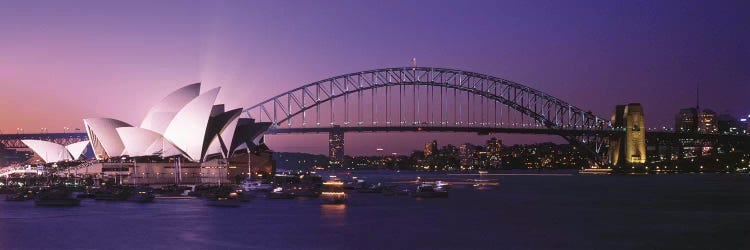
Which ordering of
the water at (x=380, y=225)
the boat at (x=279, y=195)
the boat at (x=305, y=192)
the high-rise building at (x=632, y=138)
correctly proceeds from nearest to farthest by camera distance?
the water at (x=380, y=225), the boat at (x=279, y=195), the boat at (x=305, y=192), the high-rise building at (x=632, y=138)

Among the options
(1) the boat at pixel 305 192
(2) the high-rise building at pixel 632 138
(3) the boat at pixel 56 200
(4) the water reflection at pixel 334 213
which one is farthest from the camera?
(2) the high-rise building at pixel 632 138

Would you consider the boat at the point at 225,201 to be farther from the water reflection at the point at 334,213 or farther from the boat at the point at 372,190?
the boat at the point at 372,190

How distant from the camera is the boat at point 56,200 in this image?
5447 cm

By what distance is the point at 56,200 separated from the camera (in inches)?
2174

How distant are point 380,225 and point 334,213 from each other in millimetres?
7964

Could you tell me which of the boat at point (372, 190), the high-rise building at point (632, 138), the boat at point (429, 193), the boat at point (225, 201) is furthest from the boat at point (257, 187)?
the high-rise building at point (632, 138)

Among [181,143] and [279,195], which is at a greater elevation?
[181,143]

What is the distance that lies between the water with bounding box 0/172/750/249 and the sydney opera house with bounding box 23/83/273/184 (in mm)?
14842

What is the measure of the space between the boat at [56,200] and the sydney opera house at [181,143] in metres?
13.7

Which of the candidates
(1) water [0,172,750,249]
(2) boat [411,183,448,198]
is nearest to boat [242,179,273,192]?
(2) boat [411,183,448,198]

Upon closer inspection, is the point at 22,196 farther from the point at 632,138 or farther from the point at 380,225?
the point at 632,138

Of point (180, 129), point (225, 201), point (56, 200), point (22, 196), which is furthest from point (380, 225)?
point (180, 129)

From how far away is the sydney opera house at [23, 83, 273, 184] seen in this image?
70.4 m

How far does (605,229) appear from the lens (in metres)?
37.4
